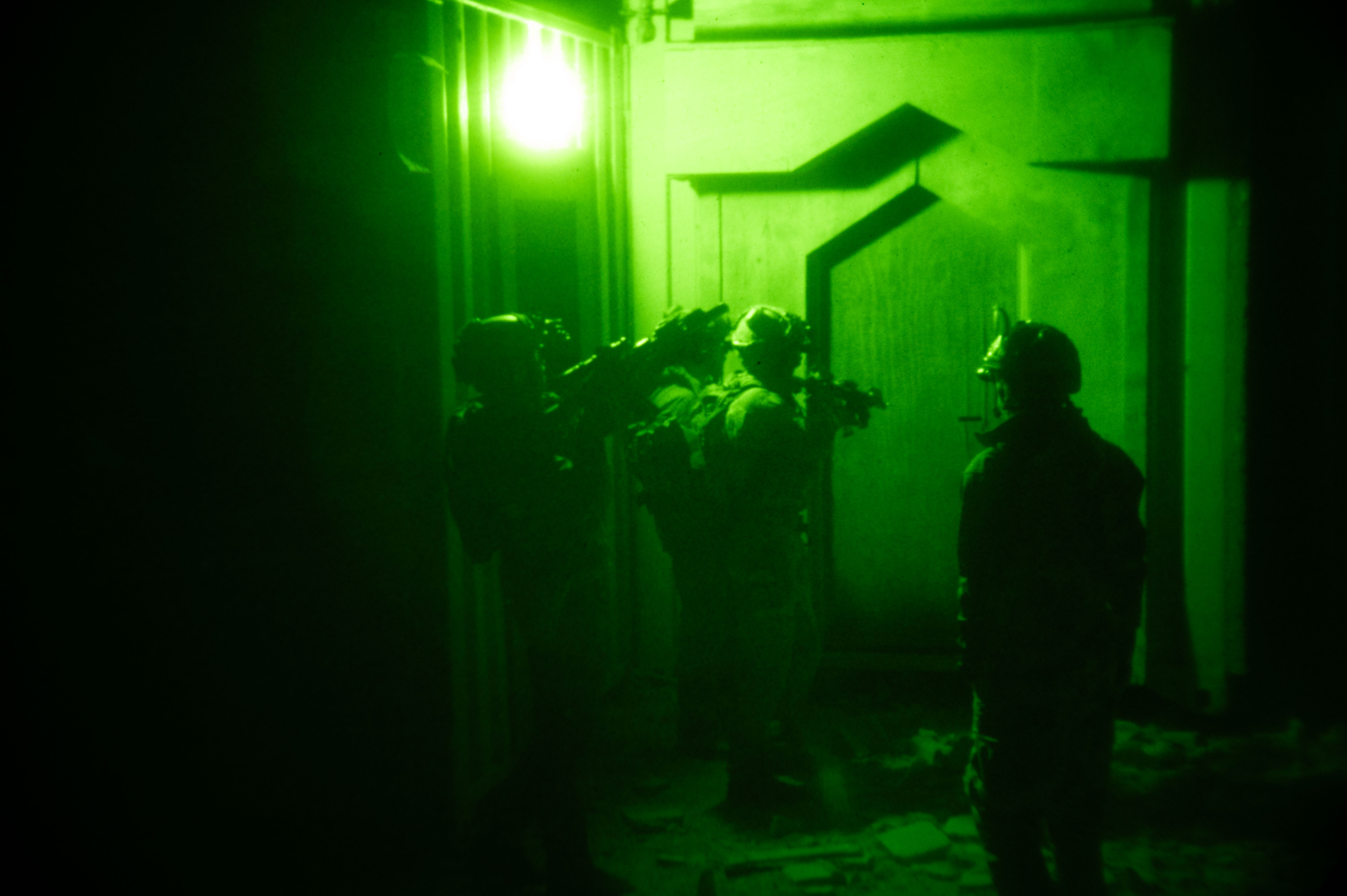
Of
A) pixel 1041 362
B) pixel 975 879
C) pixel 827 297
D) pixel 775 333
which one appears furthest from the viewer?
pixel 827 297

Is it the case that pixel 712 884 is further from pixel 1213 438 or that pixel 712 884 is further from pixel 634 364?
pixel 1213 438

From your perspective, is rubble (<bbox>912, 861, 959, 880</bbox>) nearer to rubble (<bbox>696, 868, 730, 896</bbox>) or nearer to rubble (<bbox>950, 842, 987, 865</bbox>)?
rubble (<bbox>950, 842, 987, 865</bbox>)

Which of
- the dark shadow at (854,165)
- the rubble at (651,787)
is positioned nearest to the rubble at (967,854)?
the rubble at (651,787)

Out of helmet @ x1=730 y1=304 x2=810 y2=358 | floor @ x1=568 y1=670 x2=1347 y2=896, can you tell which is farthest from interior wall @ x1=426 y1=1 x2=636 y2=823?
helmet @ x1=730 y1=304 x2=810 y2=358

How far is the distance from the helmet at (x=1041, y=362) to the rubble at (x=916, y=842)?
6.73 ft

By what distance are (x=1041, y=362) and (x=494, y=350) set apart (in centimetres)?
177

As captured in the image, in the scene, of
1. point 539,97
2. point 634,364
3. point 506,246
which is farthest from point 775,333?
point 539,97

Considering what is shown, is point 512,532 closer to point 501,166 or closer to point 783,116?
point 501,166

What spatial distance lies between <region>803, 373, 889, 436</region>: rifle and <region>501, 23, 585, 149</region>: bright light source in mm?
1934

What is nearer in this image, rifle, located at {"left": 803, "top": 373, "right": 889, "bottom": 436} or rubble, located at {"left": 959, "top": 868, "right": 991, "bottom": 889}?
rubble, located at {"left": 959, "top": 868, "right": 991, "bottom": 889}

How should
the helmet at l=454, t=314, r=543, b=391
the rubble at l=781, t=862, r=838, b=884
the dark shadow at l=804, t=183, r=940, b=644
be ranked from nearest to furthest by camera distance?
the helmet at l=454, t=314, r=543, b=391 → the rubble at l=781, t=862, r=838, b=884 → the dark shadow at l=804, t=183, r=940, b=644

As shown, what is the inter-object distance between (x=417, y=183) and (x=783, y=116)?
2.63 metres

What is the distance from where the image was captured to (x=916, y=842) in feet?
12.7

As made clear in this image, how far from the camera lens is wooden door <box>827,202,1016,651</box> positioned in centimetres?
568
